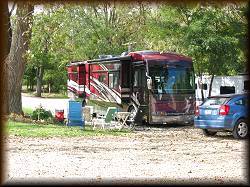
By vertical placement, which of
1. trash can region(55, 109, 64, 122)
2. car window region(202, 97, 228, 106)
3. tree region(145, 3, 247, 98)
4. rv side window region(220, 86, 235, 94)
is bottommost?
trash can region(55, 109, 64, 122)

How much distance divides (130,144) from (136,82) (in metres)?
6.11

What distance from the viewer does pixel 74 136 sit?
12.8m

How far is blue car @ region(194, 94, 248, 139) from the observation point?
12.7 m

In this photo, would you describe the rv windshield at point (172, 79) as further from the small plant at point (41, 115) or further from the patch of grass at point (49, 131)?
the small plant at point (41, 115)

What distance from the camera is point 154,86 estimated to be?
16656 mm

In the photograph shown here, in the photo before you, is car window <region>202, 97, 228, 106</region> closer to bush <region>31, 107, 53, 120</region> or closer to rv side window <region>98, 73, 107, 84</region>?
rv side window <region>98, 73, 107, 84</region>

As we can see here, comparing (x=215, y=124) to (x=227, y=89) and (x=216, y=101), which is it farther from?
(x=227, y=89)

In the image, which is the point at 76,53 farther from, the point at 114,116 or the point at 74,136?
the point at 74,136

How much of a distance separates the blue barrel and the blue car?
169 inches

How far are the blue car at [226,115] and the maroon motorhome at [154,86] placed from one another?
3.44 metres

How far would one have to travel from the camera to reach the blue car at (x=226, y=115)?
41.7 feet

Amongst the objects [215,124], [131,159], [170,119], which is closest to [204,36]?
[170,119]

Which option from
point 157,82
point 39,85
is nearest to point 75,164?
point 157,82

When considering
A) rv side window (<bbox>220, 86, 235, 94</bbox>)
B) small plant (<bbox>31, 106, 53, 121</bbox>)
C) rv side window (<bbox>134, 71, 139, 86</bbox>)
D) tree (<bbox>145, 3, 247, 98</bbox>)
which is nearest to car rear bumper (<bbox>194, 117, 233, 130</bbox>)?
rv side window (<bbox>134, 71, 139, 86</bbox>)
